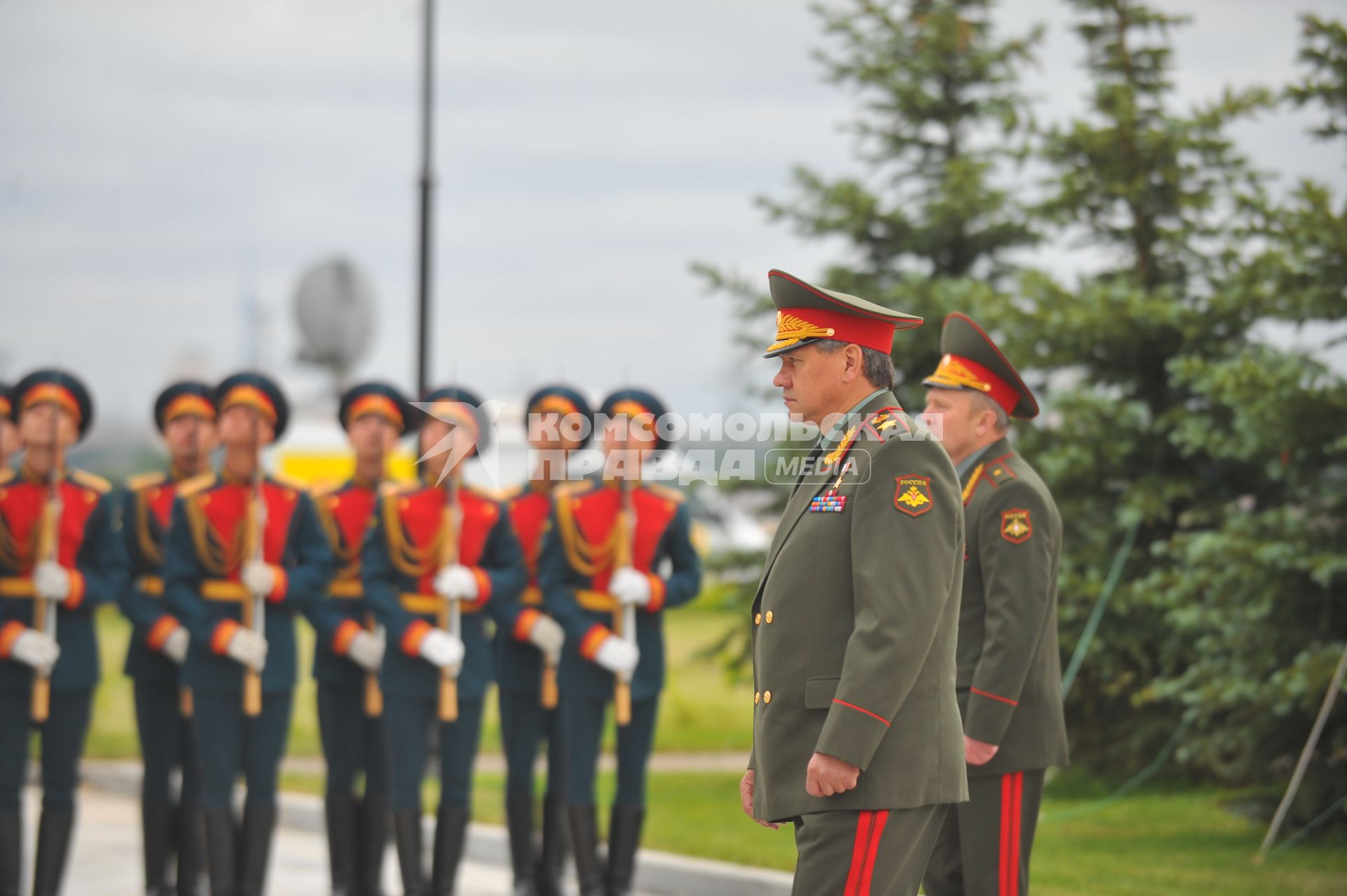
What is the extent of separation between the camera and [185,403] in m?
7.50

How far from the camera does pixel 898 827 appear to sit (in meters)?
3.59

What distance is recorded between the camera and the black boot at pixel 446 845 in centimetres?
691

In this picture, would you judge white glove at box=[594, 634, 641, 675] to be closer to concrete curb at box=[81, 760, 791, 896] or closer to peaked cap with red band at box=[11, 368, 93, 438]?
concrete curb at box=[81, 760, 791, 896]

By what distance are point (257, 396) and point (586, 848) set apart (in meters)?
2.52

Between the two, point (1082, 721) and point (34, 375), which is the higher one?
point (34, 375)

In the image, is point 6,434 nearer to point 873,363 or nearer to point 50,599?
point 50,599

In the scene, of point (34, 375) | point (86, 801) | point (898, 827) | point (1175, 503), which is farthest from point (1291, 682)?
point (86, 801)

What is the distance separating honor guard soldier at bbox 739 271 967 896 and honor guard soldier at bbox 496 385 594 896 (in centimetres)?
342

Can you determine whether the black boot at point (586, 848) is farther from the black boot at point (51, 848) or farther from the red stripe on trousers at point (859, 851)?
the red stripe on trousers at point (859, 851)

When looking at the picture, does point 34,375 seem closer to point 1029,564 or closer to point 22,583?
point 22,583

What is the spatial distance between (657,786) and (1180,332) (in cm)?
457

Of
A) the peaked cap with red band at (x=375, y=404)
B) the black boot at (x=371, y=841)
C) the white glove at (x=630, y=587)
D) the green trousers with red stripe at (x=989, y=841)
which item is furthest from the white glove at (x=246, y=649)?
the green trousers with red stripe at (x=989, y=841)

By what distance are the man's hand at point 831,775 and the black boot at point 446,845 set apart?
3.71 meters

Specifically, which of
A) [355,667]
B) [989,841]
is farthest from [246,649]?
[989,841]
